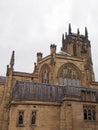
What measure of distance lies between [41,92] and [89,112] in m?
6.44

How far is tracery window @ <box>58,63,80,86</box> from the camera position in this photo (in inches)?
1546

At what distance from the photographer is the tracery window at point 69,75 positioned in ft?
129

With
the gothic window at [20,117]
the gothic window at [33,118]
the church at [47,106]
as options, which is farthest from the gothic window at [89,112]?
the gothic window at [20,117]

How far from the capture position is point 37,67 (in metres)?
40.7

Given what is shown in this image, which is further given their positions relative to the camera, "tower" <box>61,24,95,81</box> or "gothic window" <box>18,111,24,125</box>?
"tower" <box>61,24,95,81</box>

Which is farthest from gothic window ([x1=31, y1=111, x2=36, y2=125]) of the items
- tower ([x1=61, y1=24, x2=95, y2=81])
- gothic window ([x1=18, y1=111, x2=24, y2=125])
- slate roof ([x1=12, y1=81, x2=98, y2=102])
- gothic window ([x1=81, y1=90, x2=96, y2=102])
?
tower ([x1=61, y1=24, x2=95, y2=81])

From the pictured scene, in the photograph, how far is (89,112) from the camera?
1009 inches

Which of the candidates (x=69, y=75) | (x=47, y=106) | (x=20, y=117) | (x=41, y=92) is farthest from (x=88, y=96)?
(x=69, y=75)

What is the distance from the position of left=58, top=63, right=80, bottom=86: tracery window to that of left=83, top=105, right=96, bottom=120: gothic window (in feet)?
43.9

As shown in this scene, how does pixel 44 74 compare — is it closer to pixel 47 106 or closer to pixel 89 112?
pixel 47 106

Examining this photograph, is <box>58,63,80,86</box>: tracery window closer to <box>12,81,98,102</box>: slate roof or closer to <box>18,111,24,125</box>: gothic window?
<box>12,81,98,102</box>: slate roof

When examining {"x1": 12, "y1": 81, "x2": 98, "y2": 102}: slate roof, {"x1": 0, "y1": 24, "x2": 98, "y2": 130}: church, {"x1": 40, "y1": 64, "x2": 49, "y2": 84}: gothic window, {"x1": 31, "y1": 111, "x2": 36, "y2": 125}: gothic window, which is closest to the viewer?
{"x1": 0, "y1": 24, "x2": 98, "y2": 130}: church

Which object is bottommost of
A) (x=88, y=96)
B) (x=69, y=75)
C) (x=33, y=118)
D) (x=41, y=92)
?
(x=33, y=118)

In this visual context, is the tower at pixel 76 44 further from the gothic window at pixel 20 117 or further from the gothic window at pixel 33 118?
the gothic window at pixel 20 117
